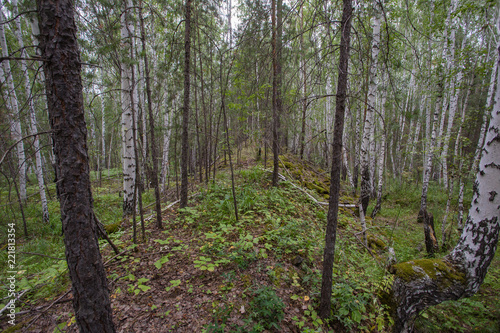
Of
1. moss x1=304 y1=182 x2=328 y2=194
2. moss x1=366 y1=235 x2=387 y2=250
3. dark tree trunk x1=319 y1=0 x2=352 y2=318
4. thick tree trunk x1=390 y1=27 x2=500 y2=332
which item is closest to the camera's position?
dark tree trunk x1=319 y1=0 x2=352 y2=318

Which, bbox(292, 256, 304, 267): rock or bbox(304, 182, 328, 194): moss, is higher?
bbox(304, 182, 328, 194): moss

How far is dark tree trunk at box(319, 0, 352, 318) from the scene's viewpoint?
7.90ft

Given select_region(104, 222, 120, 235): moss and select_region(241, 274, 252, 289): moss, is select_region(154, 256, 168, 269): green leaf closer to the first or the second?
select_region(241, 274, 252, 289): moss

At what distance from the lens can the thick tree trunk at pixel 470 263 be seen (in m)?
3.11

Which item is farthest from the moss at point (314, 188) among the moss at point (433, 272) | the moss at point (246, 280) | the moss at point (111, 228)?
the moss at point (111, 228)

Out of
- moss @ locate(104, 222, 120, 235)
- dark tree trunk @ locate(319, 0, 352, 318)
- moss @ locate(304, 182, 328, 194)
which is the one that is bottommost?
moss @ locate(104, 222, 120, 235)

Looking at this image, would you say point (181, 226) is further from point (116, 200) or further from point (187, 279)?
point (116, 200)

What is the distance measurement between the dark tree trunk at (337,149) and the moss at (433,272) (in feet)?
4.71

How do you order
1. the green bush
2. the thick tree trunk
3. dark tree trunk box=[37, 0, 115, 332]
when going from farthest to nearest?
the thick tree trunk, the green bush, dark tree trunk box=[37, 0, 115, 332]

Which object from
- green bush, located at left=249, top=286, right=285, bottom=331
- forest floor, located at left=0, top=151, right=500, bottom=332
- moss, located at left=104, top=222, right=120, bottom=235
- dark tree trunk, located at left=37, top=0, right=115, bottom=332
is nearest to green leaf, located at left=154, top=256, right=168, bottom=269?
forest floor, located at left=0, top=151, right=500, bottom=332

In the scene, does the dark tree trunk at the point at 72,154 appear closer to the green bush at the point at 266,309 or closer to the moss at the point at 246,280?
the green bush at the point at 266,309

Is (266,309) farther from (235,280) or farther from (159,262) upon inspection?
(159,262)

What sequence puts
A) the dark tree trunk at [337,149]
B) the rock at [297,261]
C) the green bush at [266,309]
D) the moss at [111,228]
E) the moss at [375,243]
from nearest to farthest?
the dark tree trunk at [337,149], the green bush at [266,309], the rock at [297,261], the moss at [111,228], the moss at [375,243]

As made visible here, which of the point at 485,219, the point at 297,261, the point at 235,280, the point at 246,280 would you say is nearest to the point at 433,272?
the point at 485,219
